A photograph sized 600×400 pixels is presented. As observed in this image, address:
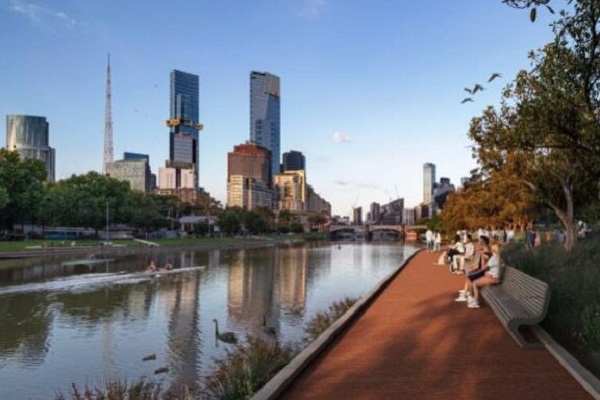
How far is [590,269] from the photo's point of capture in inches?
615

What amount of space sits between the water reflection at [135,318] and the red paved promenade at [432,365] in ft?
17.1

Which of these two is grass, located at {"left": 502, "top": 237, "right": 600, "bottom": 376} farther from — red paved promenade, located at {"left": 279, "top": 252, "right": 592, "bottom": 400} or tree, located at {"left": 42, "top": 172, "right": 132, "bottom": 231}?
tree, located at {"left": 42, "top": 172, "right": 132, "bottom": 231}

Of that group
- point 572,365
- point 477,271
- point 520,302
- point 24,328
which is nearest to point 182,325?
point 24,328

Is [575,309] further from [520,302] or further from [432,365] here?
[432,365]

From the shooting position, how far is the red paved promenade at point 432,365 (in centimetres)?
757

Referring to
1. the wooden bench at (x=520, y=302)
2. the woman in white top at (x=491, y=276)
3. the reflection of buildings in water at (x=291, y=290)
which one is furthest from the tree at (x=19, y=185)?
the wooden bench at (x=520, y=302)

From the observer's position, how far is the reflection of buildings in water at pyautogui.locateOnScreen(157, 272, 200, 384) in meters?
15.6

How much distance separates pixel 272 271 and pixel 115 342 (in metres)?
30.0

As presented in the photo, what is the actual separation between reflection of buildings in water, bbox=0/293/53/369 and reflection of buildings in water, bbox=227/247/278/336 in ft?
22.1

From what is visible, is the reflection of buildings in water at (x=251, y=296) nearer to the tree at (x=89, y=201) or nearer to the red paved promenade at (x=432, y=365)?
the red paved promenade at (x=432, y=365)

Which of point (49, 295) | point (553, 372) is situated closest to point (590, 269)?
point (553, 372)

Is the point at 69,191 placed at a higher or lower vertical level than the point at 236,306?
higher

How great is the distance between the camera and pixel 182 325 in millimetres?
22422

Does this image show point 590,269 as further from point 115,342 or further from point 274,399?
point 115,342
